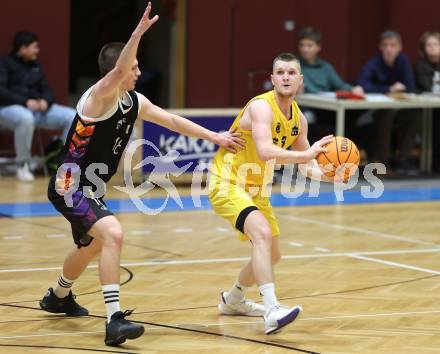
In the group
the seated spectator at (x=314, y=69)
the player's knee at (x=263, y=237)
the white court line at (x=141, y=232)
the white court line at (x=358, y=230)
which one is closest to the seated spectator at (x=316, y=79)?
the seated spectator at (x=314, y=69)

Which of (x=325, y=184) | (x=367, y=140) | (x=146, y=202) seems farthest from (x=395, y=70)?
(x=146, y=202)

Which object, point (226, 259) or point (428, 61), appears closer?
point (226, 259)

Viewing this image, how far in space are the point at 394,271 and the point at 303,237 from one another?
69.6 inches

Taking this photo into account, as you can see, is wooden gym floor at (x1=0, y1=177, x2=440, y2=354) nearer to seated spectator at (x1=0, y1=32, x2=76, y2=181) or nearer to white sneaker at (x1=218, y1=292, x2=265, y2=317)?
white sneaker at (x1=218, y1=292, x2=265, y2=317)

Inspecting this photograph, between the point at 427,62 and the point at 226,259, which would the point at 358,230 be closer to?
the point at 226,259

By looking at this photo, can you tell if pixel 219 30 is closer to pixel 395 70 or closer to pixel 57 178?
pixel 395 70

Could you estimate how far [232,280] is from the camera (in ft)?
28.1

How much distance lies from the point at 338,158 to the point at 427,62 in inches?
332

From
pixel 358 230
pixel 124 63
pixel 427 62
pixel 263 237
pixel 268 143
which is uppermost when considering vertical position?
pixel 124 63

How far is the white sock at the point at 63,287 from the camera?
727cm

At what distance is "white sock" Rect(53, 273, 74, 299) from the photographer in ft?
23.9

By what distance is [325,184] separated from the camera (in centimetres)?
1449

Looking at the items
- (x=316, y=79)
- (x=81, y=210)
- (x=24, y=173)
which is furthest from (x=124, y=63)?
(x=316, y=79)

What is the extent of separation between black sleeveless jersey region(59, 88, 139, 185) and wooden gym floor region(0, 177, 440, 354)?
107 cm
